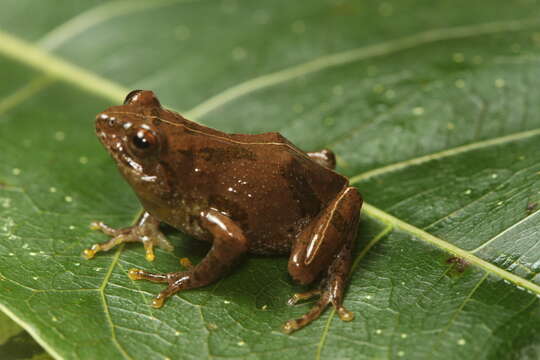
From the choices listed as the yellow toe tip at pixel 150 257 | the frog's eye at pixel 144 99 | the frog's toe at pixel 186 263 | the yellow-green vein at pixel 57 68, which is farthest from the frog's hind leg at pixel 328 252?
the yellow-green vein at pixel 57 68

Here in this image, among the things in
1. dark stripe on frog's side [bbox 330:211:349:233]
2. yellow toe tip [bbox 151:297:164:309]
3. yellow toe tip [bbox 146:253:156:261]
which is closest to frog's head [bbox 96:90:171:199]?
yellow toe tip [bbox 146:253:156:261]

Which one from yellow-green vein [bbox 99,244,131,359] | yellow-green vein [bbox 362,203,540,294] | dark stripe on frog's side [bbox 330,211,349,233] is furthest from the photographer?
dark stripe on frog's side [bbox 330,211,349,233]

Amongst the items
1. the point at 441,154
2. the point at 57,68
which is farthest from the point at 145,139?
the point at 57,68

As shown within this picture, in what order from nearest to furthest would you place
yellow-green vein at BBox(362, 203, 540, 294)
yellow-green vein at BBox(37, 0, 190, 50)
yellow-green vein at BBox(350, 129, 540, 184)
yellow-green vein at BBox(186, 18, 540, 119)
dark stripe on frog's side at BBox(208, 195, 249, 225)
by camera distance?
yellow-green vein at BBox(362, 203, 540, 294) < dark stripe on frog's side at BBox(208, 195, 249, 225) < yellow-green vein at BBox(350, 129, 540, 184) < yellow-green vein at BBox(186, 18, 540, 119) < yellow-green vein at BBox(37, 0, 190, 50)

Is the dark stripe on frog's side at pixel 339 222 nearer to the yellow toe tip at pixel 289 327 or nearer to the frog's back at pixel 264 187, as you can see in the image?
the frog's back at pixel 264 187

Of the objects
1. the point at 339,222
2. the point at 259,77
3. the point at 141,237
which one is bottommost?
the point at 339,222

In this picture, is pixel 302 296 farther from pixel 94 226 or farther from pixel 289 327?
pixel 94 226

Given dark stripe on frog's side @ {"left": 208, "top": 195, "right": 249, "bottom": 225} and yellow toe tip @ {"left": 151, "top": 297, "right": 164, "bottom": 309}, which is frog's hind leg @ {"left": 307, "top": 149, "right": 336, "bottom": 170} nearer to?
dark stripe on frog's side @ {"left": 208, "top": 195, "right": 249, "bottom": 225}
